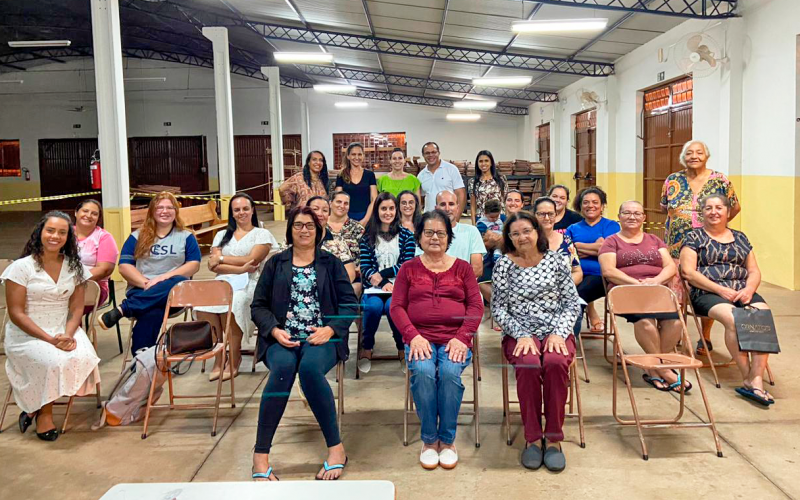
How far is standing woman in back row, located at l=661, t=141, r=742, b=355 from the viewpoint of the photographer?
4598mm

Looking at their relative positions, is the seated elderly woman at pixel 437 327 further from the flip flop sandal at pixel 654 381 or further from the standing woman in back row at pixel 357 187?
the standing woman in back row at pixel 357 187

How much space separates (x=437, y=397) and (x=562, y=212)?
2390mm

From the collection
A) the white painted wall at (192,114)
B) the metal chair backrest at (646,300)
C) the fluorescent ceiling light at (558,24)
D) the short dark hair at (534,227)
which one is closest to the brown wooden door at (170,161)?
the white painted wall at (192,114)

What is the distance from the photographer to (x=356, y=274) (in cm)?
449

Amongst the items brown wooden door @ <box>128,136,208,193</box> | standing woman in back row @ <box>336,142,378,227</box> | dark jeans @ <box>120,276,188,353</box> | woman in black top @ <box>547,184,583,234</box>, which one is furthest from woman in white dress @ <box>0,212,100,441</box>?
brown wooden door @ <box>128,136,208,193</box>

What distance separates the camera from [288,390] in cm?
299

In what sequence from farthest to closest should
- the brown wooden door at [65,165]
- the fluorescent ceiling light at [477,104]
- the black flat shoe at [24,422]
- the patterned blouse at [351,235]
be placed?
the brown wooden door at [65,165] → the fluorescent ceiling light at [477,104] → the patterned blouse at [351,235] → the black flat shoe at [24,422]

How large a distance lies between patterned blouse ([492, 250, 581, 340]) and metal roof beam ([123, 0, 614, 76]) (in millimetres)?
9854

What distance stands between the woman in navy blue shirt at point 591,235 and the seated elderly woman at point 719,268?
645 millimetres

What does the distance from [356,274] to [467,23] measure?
7.35m

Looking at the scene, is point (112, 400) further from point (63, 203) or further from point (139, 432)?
point (63, 203)

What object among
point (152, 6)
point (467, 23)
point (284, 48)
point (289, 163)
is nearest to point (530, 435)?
point (467, 23)

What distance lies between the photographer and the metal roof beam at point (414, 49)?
12.4m

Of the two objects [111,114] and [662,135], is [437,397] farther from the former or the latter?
[662,135]
